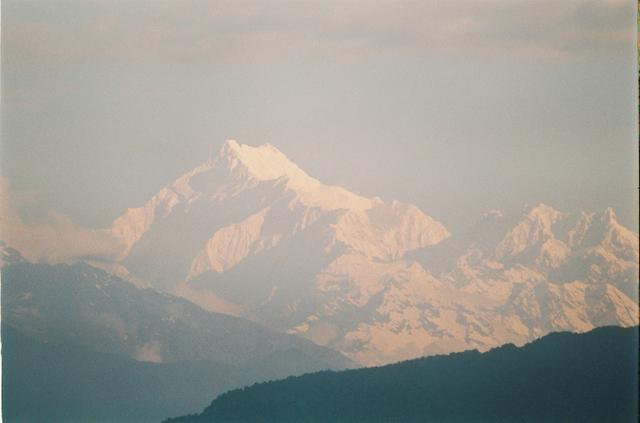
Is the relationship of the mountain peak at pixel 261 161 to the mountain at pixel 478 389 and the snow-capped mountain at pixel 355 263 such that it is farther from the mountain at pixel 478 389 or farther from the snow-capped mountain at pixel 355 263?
the mountain at pixel 478 389

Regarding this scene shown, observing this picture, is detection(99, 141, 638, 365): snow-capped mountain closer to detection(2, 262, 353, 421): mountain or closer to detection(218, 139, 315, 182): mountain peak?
detection(218, 139, 315, 182): mountain peak

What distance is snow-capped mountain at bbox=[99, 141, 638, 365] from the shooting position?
8398 mm

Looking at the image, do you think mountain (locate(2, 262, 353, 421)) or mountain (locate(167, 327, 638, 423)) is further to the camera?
mountain (locate(2, 262, 353, 421))

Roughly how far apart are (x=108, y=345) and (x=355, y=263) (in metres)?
2.20

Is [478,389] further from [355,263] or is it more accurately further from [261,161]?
[261,161]

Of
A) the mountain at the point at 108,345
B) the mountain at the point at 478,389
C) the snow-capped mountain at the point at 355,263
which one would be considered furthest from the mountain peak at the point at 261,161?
the mountain at the point at 478,389

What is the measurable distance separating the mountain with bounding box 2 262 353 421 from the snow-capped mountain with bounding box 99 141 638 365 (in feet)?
0.79

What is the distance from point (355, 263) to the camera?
862 centimetres

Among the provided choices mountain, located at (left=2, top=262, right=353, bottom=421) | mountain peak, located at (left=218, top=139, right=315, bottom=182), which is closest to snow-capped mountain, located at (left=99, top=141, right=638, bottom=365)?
mountain peak, located at (left=218, top=139, right=315, bottom=182)

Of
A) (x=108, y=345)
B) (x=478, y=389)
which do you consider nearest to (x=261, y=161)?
(x=108, y=345)

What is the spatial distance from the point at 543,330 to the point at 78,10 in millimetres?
4718

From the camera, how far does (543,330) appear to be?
27.6 ft

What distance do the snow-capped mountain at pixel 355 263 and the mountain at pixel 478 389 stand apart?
0.13 metres

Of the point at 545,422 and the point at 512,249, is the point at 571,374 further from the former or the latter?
the point at 512,249
